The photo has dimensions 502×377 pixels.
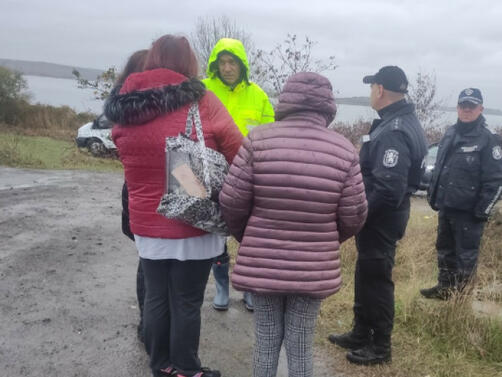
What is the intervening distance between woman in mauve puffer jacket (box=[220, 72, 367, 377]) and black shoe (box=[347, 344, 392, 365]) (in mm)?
1129

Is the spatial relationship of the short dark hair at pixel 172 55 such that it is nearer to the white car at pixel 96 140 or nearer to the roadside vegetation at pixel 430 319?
the roadside vegetation at pixel 430 319

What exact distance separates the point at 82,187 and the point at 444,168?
722 cm

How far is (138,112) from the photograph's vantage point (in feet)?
7.76

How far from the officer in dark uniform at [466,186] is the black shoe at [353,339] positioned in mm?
1231

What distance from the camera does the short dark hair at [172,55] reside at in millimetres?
2494

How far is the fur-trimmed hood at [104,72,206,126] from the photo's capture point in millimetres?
2357

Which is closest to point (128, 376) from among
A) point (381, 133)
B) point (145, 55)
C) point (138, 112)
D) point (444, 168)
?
point (138, 112)

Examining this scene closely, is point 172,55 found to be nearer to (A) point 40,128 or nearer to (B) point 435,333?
(B) point 435,333

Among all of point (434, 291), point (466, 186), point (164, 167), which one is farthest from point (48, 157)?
point (164, 167)

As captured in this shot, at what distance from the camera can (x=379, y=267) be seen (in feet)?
10.2

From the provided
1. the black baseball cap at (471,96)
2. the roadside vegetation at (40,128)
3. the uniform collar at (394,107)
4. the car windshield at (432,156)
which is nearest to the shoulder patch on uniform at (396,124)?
the uniform collar at (394,107)

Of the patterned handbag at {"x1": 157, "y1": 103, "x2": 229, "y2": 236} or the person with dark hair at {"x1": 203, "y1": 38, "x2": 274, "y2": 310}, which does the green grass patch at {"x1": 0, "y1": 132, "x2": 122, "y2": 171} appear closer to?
the person with dark hair at {"x1": 203, "y1": 38, "x2": 274, "y2": 310}

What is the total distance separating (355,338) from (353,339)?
0.06ft

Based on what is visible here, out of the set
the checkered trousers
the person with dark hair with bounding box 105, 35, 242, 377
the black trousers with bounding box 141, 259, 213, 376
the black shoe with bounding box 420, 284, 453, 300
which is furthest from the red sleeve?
the black shoe with bounding box 420, 284, 453, 300
